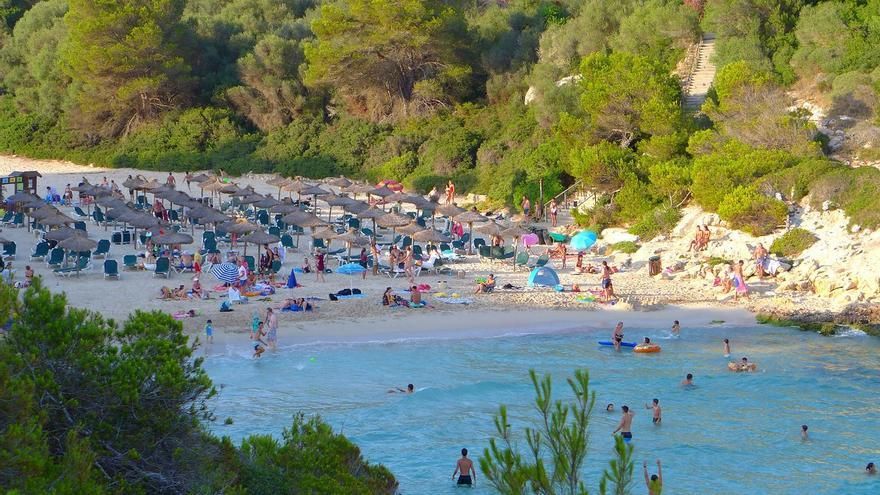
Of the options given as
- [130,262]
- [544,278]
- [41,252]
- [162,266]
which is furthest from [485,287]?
[41,252]

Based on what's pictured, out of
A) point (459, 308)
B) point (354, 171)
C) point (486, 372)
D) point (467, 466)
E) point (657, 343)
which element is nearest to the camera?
point (467, 466)

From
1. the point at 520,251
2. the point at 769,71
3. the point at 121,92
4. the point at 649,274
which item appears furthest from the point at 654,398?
the point at 121,92

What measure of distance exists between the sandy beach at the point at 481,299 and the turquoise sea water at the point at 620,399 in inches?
33.1

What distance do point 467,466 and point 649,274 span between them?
43.7 feet

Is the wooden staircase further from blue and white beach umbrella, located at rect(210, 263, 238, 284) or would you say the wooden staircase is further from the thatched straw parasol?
blue and white beach umbrella, located at rect(210, 263, 238, 284)

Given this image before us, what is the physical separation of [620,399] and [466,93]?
1100 inches

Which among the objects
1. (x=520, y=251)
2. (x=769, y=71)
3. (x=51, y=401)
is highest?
(x=769, y=71)

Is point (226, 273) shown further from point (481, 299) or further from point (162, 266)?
point (481, 299)

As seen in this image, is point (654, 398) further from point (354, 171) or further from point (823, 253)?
point (354, 171)

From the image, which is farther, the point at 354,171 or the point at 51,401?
the point at 354,171

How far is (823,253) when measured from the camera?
2769cm

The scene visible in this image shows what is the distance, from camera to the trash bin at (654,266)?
28.7 meters

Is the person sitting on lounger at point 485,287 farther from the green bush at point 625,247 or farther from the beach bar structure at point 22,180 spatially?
the beach bar structure at point 22,180

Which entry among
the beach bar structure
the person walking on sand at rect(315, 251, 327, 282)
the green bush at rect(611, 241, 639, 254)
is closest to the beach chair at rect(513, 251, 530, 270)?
the green bush at rect(611, 241, 639, 254)
